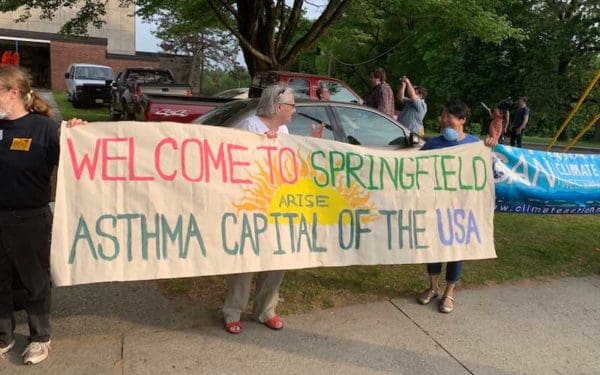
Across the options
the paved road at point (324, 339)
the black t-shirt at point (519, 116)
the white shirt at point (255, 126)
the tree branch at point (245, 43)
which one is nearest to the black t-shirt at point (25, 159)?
the paved road at point (324, 339)

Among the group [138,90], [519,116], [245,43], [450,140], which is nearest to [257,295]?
[450,140]

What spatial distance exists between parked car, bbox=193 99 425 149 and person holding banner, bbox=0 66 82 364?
8.66ft

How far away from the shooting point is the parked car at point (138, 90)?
1004 centimetres

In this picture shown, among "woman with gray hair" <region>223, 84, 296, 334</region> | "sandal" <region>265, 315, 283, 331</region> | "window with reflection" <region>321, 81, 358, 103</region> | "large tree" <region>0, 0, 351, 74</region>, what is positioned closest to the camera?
"woman with gray hair" <region>223, 84, 296, 334</region>

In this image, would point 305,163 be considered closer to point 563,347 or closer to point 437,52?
point 563,347

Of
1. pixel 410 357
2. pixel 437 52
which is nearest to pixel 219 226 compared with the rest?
pixel 410 357

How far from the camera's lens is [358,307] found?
425 centimetres

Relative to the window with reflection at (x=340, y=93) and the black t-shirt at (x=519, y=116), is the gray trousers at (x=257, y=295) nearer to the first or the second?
the window with reflection at (x=340, y=93)

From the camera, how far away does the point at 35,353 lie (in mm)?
3158

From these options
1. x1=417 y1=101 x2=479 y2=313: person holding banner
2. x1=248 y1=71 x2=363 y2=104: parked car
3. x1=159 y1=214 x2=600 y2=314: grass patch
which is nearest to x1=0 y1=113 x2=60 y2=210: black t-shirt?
x1=159 y1=214 x2=600 y2=314: grass patch

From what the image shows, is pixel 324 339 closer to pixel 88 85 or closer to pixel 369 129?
pixel 369 129

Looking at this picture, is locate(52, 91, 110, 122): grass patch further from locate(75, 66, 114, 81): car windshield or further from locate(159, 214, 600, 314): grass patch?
locate(159, 214, 600, 314): grass patch

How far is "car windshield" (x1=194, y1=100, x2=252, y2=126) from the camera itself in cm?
568

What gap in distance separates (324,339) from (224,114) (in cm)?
303
